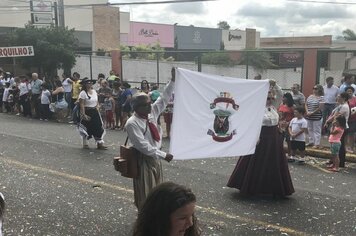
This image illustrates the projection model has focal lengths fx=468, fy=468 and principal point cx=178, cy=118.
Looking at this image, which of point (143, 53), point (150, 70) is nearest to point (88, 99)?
point (150, 70)

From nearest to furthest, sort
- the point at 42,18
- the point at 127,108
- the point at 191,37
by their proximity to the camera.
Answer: the point at 127,108, the point at 42,18, the point at 191,37

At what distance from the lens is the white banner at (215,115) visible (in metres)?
5.52

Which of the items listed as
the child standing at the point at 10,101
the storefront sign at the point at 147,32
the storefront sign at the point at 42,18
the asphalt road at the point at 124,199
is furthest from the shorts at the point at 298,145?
the storefront sign at the point at 147,32

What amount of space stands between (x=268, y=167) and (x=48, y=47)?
17.1m

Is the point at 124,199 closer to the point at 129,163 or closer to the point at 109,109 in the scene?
the point at 129,163

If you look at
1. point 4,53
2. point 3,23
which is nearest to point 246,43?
point 3,23

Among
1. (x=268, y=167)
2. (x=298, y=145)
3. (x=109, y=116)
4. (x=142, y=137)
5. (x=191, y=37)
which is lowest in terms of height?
(x=109, y=116)

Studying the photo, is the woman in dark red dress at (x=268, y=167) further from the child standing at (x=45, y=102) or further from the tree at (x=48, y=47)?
the tree at (x=48, y=47)

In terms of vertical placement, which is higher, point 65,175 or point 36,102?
point 36,102

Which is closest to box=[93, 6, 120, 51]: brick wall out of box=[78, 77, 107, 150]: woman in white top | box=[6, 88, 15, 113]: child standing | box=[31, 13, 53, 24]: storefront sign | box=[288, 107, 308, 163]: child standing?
box=[31, 13, 53, 24]: storefront sign

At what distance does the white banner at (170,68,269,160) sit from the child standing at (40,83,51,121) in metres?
10.9

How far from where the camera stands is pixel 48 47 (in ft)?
70.5

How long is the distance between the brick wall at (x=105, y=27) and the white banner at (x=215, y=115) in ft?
129

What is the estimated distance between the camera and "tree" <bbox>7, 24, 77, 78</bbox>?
21625mm
